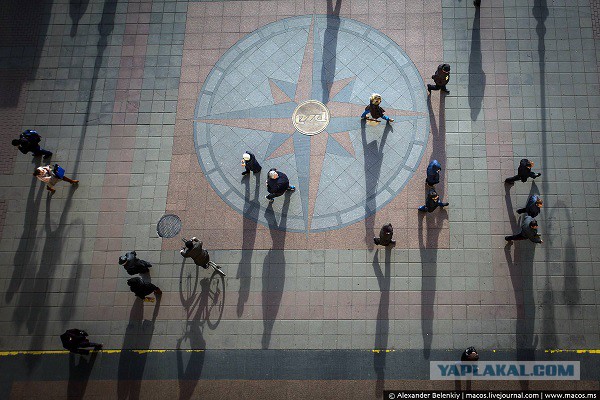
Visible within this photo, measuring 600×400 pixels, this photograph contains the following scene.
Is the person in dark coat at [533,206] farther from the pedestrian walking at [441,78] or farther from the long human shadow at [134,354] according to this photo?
the long human shadow at [134,354]

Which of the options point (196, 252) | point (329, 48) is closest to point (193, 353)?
point (196, 252)

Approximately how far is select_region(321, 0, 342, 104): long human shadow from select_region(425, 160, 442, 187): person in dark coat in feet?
15.3

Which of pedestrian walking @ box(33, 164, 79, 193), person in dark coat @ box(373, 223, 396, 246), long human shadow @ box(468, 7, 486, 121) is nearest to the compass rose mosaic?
person in dark coat @ box(373, 223, 396, 246)

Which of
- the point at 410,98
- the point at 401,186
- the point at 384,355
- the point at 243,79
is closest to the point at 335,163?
the point at 401,186

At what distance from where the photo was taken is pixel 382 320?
47.1 feet

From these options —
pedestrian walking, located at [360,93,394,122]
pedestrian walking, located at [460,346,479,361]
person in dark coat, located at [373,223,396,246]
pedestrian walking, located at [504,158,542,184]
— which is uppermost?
pedestrian walking, located at [360,93,394,122]

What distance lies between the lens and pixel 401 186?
15.8m

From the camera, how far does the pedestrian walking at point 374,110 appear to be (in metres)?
15.3

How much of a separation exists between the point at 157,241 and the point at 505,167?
11870 millimetres

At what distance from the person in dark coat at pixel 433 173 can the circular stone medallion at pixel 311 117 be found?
4090 mm

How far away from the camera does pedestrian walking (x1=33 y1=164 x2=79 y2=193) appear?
15.3 m

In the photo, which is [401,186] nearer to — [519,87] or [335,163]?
[335,163]

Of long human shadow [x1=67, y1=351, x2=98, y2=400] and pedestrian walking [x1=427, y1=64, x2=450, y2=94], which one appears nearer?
long human shadow [x1=67, y1=351, x2=98, y2=400]

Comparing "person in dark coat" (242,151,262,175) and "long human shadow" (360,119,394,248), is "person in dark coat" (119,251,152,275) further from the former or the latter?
"long human shadow" (360,119,394,248)
